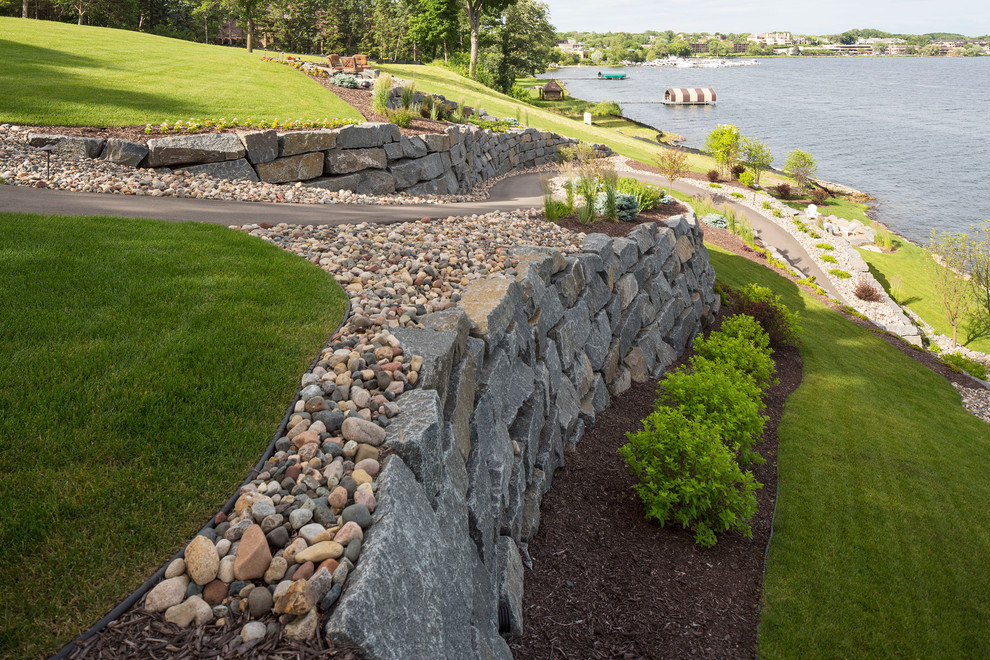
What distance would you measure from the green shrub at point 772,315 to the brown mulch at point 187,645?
44.5 ft

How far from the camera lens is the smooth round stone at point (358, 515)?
300 centimetres

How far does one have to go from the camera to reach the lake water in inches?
1558

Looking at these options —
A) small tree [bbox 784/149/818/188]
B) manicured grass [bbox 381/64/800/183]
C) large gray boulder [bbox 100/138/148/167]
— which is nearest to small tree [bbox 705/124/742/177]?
manicured grass [bbox 381/64/800/183]

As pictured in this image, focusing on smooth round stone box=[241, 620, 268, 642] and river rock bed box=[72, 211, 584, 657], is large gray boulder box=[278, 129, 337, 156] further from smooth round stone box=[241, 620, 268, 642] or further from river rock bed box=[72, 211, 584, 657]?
smooth round stone box=[241, 620, 268, 642]

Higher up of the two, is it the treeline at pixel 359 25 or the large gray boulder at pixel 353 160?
the treeline at pixel 359 25

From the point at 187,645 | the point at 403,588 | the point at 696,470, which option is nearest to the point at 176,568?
the point at 187,645

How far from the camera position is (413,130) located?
16.8 metres

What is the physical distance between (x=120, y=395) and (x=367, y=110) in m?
15.7

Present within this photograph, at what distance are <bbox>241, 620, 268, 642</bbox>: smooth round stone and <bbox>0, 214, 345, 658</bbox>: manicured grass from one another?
2.06 ft

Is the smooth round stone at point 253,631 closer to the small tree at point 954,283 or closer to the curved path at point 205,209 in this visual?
the curved path at point 205,209

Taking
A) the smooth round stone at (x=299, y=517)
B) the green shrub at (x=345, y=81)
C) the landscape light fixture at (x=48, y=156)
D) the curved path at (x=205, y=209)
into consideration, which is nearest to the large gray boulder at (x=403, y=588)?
the smooth round stone at (x=299, y=517)

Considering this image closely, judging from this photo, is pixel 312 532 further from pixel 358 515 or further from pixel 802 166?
pixel 802 166

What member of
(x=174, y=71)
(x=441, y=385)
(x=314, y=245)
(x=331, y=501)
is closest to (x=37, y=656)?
(x=331, y=501)

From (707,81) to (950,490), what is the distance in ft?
464
